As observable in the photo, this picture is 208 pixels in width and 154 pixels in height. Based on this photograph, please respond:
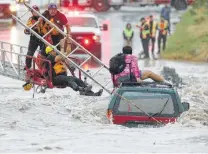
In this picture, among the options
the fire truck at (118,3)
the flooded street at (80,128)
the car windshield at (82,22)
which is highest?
the flooded street at (80,128)

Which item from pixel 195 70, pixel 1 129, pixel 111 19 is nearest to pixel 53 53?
pixel 1 129

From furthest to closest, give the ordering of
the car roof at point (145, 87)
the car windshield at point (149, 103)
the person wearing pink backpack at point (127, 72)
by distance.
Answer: the person wearing pink backpack at point (127, 72)
the car roof at point (145, 87)
the car windshield at point (149, 103)


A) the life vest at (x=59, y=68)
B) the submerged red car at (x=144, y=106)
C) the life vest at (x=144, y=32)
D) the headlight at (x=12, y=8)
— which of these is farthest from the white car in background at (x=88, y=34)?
the submerged red car at (x=144, y=106)

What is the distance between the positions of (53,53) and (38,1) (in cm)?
3708

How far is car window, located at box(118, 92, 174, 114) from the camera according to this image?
16078 mm

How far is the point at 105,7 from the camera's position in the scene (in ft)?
183

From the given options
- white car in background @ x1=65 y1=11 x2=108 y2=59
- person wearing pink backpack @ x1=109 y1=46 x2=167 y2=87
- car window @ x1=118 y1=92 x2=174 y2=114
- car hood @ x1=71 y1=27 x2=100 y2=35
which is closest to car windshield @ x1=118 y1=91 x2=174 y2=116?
car window @ x1=118 y1=92 x2=174 y2=114

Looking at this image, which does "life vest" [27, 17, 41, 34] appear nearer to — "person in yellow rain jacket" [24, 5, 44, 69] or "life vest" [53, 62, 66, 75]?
"person in yellow rain jacket" [24, 5, 44, 69]

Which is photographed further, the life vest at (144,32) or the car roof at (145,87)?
the life vest at (144,32)

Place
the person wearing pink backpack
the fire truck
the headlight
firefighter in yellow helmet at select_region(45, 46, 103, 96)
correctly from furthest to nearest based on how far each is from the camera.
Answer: the fire truck
the headlight
firefighter in yellow helmet at select_region(45, 46, 103, 96)
the person wearing pink backpack

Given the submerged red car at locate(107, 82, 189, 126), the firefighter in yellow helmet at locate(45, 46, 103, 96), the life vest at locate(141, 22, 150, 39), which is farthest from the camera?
the life vest at locate(141, 22, 150, 39)

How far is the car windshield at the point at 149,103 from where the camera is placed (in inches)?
632

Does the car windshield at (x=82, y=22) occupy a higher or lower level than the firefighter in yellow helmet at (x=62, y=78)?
lower

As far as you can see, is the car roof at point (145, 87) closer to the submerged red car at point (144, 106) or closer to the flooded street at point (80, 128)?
the submerged red car at point (144, 106)
